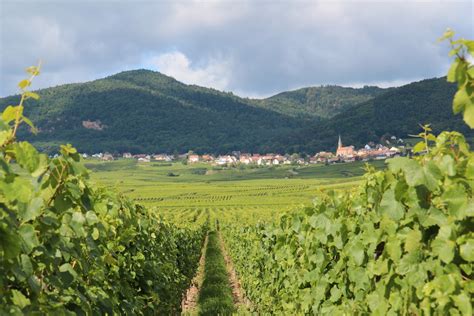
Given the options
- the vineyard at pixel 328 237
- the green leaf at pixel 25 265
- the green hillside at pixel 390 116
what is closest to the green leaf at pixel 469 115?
the vineyard at pixel 328 237

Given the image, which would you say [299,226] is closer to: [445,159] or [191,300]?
[445,159]

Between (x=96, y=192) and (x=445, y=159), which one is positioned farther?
(x=96, y=192)

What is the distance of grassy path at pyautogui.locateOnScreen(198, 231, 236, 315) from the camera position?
1388 centimetres

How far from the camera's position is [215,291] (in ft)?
56.5

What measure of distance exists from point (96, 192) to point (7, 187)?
11.0ft

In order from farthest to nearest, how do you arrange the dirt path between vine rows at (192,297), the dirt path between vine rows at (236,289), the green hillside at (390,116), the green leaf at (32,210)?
the green hillside at (390,116) → the dirt path between vine rows at (236,289) → the dirt path between vine rows at (192,297) → the green leaf at (32,210)

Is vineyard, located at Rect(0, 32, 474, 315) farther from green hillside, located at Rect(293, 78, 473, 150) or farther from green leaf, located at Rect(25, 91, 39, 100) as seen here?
green hillside, located at Rect(293, 78, 473, 150)

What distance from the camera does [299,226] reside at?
6.63 metres

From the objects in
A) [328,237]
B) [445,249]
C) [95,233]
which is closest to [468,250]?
[445,249]

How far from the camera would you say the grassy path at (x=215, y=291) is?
45.5 ft

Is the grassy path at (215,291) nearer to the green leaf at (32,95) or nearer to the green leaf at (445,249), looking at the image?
the green leaf at (445,249)

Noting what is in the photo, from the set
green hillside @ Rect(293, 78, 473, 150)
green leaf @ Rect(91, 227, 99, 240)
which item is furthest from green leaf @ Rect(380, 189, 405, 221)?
green hillside @ Rect(293, 78, 473, 150)

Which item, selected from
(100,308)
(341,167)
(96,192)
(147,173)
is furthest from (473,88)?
(147,173)

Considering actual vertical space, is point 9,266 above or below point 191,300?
above
